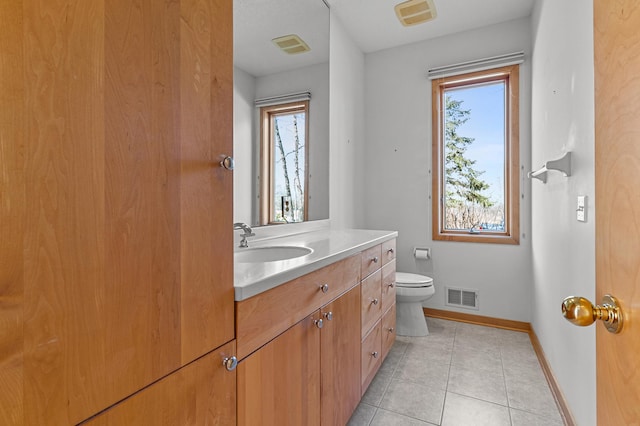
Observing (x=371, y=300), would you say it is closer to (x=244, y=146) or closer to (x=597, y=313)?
(x=244, y=146)

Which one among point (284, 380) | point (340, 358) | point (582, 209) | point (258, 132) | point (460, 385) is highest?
point (258, 132)

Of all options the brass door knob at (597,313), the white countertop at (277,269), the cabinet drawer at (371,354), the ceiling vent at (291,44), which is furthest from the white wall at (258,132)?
the brass door knob at (597,313)

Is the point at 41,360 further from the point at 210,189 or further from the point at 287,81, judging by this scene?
the point at 287,81

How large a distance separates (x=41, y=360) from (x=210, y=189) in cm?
42

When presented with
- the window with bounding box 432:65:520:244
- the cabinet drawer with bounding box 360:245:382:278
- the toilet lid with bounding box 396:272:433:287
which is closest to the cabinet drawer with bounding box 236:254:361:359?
the cabinet drawer with bounding box 360:245:382:278

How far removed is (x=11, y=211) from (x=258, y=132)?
4.50ft

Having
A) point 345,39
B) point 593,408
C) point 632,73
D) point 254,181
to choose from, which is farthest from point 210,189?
point 345,39

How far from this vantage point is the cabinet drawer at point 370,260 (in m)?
1.67

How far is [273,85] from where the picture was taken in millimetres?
1810

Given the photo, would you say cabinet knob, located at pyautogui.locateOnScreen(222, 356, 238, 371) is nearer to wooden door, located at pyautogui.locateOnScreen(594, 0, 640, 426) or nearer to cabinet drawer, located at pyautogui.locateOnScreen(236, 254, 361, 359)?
cabinet drawer, located at pyautogui.locateOnScreen(236, 254, 361, 359)

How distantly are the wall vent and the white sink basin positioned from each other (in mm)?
1984

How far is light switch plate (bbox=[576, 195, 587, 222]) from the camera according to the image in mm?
1265

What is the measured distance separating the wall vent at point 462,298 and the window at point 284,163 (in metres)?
1.69

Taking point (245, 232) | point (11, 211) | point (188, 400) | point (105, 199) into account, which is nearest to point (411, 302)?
point (245, 232)
